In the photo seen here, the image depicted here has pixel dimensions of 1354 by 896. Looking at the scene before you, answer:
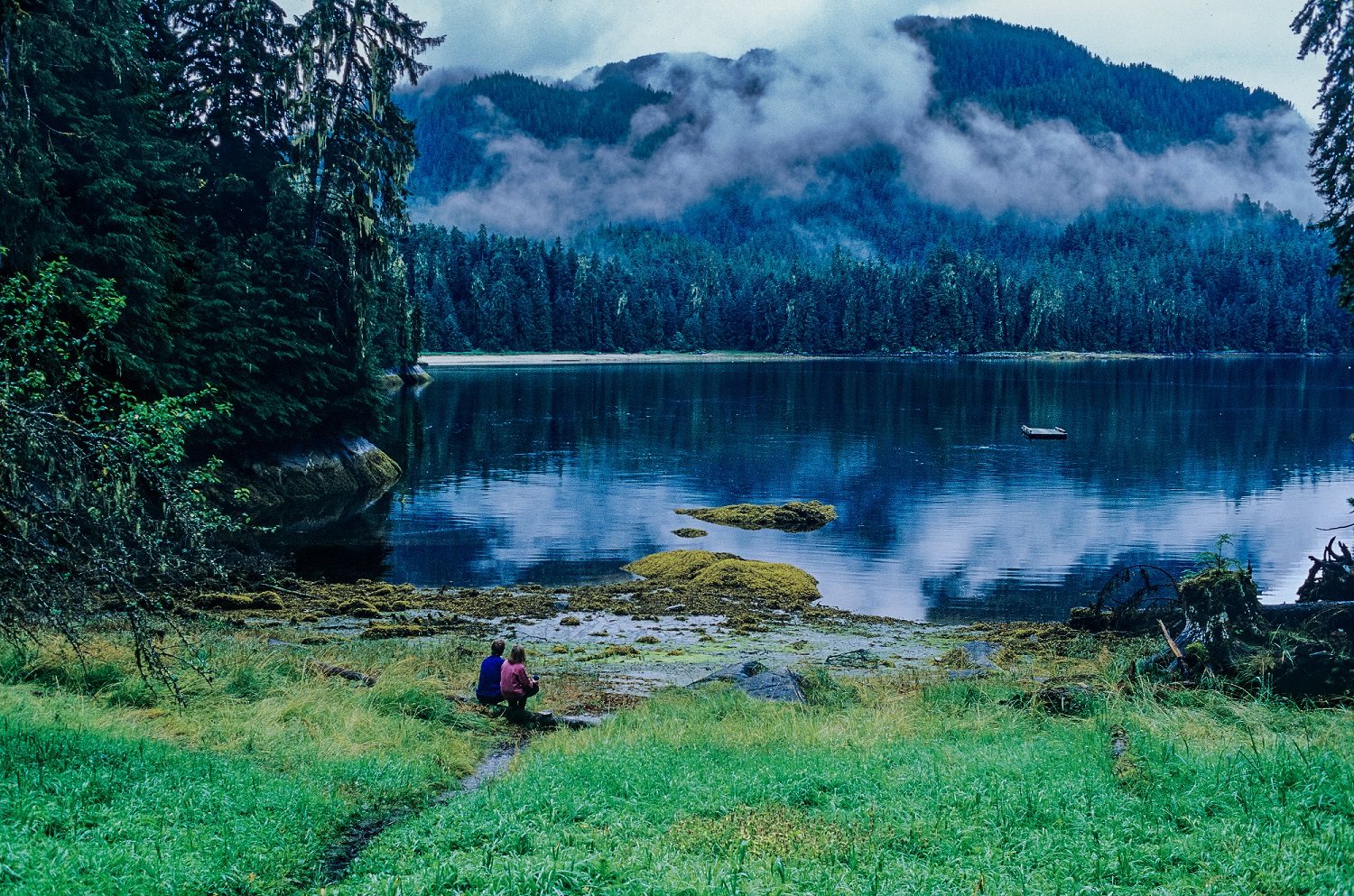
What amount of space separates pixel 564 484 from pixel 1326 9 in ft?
99.6

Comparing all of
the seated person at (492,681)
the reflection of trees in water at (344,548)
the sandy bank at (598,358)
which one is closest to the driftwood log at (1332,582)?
the seated person at (492,681)

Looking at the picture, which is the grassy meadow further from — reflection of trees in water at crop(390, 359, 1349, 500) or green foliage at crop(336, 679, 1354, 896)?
reflection of trees in water at crop(390, 359, 1349, 500)

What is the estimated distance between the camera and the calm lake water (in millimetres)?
27703

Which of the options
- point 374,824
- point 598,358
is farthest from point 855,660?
point 598,358

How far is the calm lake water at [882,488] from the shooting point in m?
27.7

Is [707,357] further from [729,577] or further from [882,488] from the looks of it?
[729,577]

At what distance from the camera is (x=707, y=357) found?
17862 cm

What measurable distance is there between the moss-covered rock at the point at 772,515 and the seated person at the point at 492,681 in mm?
20625

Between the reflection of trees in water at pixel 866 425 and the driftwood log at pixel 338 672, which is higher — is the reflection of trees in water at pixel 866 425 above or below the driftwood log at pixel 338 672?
above

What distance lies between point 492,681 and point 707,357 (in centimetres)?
16674

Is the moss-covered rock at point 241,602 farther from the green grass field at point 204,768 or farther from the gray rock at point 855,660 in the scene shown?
the gray rock at point 855,660

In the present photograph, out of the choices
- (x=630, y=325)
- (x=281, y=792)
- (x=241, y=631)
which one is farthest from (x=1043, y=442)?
(x=630, y=325)

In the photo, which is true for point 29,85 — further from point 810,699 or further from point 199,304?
point 810,699

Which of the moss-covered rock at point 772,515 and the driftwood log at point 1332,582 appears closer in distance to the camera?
the driftwood log at point 1332,582
